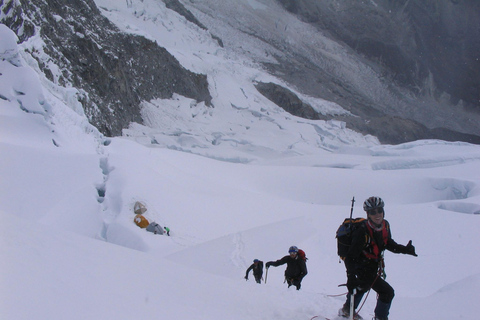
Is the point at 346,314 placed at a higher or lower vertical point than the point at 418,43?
A: lower

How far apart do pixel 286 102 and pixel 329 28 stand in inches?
1311

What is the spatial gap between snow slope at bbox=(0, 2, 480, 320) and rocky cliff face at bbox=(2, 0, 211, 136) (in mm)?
3544

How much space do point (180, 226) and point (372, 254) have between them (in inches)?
292

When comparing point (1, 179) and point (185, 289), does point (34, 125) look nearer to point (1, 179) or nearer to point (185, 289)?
point (1, 179)

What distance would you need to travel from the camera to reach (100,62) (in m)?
21.5

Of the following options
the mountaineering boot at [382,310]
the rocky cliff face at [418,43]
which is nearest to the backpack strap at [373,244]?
the mountaineering boot at [382,310]

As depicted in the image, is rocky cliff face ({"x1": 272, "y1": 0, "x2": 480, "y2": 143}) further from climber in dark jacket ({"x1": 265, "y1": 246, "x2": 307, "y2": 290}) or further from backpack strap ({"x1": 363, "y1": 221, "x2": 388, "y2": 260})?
backpack strap ({"x1": 363, "y1": 221, "x2": 388, "y2": 260})

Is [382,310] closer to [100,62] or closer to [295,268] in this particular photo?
[295,268]

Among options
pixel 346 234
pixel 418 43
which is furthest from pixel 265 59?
pixel 346 234

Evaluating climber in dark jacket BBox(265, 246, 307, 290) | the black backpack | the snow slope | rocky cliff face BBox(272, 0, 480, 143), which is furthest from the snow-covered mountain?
the black backpack

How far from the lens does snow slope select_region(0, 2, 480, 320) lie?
10.2 ft

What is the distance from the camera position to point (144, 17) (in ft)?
108

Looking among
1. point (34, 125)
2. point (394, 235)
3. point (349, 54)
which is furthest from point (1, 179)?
point (349, 54)

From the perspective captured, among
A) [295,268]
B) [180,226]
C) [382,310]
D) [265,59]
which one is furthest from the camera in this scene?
[265,59]
